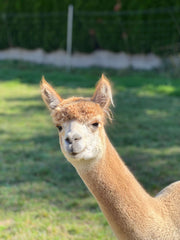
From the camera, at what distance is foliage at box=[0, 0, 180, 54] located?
44.5 ft

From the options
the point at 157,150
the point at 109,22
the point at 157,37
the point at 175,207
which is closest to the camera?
the point at 175,207

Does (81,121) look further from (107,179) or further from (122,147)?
(122,147)

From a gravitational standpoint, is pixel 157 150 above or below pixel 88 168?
below

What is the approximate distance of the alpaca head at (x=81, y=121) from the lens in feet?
8.55

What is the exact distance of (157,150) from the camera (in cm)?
645

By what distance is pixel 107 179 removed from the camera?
2.75 metres

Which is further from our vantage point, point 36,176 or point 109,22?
point 109,22

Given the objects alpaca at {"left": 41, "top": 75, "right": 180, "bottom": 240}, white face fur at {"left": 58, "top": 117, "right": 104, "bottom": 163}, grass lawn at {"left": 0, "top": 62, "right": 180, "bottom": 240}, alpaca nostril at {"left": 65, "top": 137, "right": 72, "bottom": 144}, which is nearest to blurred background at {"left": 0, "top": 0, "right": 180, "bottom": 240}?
grass lawn at {"left": 0, "top": 62, "right": 180, "bottom": 240}

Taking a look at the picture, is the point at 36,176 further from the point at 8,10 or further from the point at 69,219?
the point at 8,10

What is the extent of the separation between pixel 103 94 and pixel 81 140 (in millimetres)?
503

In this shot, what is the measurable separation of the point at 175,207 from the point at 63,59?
1475 centimetres

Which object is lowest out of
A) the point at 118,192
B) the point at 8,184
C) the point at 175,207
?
the point at 8,184

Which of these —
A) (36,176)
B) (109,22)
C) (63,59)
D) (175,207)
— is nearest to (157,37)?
(109,22)

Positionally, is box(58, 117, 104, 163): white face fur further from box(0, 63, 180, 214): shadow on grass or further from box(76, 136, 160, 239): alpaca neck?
box(0, 63, 180, 214): shadow on grass
